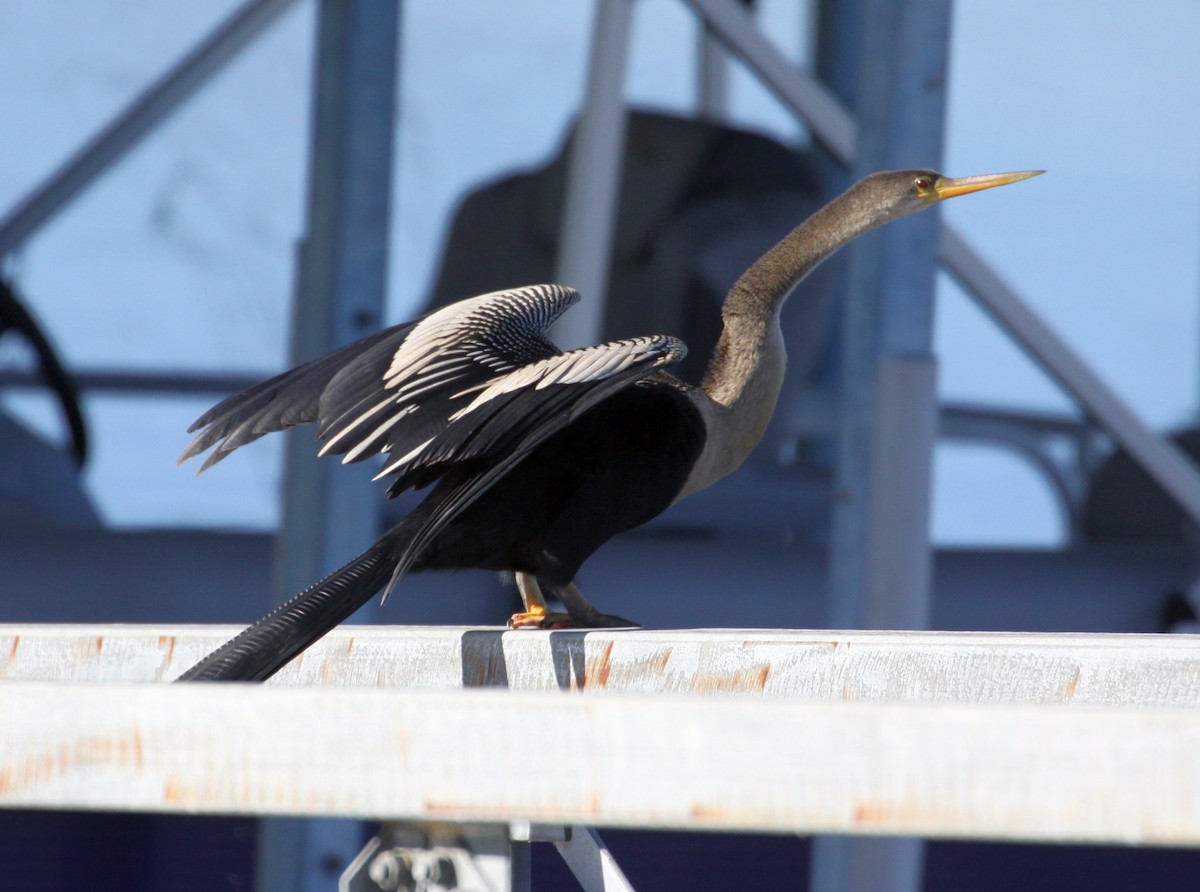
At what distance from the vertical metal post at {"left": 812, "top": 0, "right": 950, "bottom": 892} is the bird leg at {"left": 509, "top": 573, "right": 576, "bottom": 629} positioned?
705mm

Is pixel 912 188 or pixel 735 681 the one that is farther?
pixel 912 188

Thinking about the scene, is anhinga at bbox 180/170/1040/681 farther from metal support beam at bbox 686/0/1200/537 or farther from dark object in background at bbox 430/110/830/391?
dark object in background at bbox 430/110/830/391

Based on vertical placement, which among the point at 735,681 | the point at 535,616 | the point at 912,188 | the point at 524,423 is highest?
the point at 912,188

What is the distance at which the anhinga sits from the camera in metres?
1.53

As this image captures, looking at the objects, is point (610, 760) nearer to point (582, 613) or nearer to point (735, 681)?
point (735, 681)

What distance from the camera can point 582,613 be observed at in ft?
6.11

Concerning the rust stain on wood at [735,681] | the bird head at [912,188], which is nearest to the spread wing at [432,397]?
the rust stain on wood at [735,681]

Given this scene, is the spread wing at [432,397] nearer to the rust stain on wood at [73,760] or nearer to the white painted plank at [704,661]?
the white painted plank at [704,661]

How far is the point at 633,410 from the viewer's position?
6.05 ft

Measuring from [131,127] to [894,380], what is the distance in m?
2.60

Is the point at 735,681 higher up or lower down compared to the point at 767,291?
lower down

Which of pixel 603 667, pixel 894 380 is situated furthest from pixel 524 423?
pixel 894 380

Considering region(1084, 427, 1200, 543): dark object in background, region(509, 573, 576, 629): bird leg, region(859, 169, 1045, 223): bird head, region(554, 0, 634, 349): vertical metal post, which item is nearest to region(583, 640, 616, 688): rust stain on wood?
region(509, 573, 576, 629): bird leg

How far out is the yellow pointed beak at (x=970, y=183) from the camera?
2158mm
